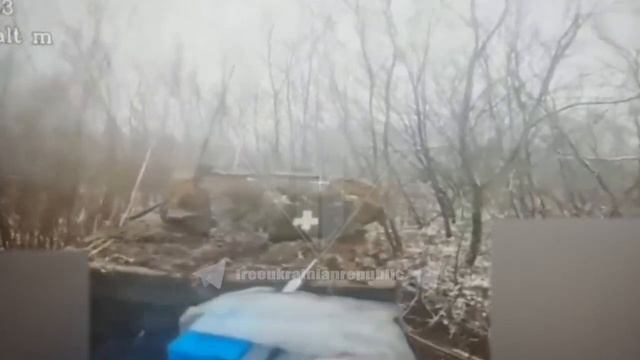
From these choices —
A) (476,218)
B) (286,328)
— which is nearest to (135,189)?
(286,328)

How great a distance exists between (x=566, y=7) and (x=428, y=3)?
193 millimetres

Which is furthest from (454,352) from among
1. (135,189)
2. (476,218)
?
(135,189)

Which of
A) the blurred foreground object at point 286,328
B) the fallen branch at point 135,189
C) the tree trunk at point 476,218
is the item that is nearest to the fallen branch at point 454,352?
the blurred foreground object at point 286,328

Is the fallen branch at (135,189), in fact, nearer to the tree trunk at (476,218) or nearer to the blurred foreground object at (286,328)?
the blurred foreground object at (286,328)

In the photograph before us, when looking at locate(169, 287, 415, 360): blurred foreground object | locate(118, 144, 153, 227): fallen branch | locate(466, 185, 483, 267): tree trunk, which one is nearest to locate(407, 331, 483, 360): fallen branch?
locate(169, 287, 415, 360): blurred foreground object

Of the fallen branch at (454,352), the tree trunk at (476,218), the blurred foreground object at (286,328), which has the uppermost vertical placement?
the tree trunk at (476,218)

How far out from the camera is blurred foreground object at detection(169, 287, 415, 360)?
129 cm

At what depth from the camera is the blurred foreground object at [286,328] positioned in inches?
50.7

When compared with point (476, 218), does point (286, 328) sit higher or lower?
lower

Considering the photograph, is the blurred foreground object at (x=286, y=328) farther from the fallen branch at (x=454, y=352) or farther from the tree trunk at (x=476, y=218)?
the tree trunk at (x=476, y=218)

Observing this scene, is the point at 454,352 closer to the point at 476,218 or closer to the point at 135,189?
the point at 476,218

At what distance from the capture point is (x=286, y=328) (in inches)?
51.1

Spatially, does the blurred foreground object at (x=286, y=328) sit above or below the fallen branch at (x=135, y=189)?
below

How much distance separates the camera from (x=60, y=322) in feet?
4.24
